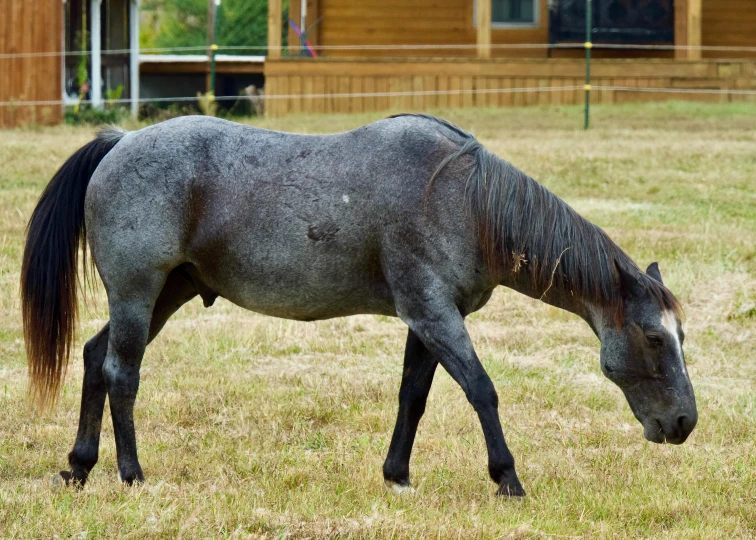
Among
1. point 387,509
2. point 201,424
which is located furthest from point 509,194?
point 201,424

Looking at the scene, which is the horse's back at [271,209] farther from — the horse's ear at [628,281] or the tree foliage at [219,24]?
the tree foliage at [219,24]

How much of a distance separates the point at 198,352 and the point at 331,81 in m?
13.4

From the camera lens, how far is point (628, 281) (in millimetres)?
4375

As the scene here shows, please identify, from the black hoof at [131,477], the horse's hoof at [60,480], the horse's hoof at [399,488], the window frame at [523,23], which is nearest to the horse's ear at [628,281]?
the horse's hoof at [399,488]

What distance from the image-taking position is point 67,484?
4.63 m

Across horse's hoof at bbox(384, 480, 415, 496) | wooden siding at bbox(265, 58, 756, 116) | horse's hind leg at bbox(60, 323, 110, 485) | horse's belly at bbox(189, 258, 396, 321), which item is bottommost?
horse's hoof at bbox(384, 480, 415, 496)

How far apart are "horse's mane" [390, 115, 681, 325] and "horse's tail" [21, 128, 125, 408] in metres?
1.67

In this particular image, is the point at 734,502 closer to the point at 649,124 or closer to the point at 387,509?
the point at 387,509

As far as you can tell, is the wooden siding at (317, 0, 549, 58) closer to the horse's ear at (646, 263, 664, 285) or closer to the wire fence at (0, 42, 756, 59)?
the wire fence at (0, 42, 756, 59)

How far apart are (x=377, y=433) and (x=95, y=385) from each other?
4.90 feet

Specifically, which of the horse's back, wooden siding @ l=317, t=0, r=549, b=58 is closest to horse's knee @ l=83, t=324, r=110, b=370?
the horse's back

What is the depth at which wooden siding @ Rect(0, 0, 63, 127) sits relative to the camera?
17.2 metres

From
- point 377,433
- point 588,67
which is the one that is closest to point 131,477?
point 377,433

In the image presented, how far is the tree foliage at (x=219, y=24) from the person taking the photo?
33.4 metres
